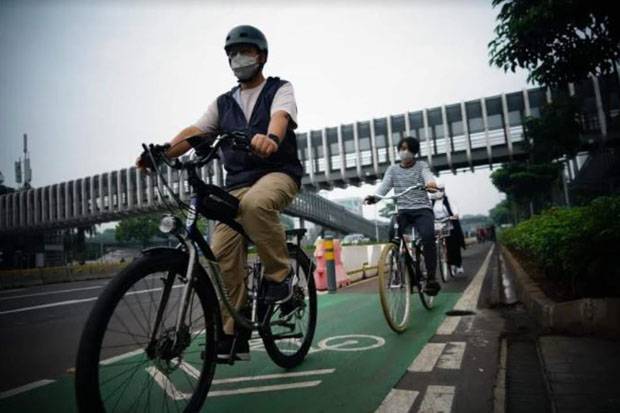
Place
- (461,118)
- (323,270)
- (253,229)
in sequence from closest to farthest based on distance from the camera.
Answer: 1. (253,229)
2. (323,270)
3. (461,118)

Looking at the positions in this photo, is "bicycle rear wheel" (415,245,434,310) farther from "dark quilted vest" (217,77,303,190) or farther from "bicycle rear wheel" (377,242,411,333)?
"dark quilted vest" (217,77,303,190)

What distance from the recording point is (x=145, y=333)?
1.79 metres

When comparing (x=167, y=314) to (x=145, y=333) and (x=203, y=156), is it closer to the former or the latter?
(x=145, y=333)

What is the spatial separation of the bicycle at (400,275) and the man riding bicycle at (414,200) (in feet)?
0.34

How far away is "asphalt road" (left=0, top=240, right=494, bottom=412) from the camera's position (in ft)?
7.06

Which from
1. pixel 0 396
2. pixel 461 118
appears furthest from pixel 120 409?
pixel 461 118

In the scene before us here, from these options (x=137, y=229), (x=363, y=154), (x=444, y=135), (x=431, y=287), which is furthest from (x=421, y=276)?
(x=137, y=229)

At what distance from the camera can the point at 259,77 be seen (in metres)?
2.72

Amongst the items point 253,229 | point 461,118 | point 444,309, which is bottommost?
point 444,309

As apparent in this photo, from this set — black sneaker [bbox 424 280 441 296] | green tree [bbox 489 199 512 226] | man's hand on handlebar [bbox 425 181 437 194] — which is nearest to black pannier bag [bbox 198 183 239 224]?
man's hand on handlebar [bbox 425 181 437 194]

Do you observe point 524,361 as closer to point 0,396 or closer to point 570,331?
point 570,331

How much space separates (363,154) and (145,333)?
40809 millimetres

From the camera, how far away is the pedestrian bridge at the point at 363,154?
117ft

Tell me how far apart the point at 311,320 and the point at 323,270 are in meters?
5.13
